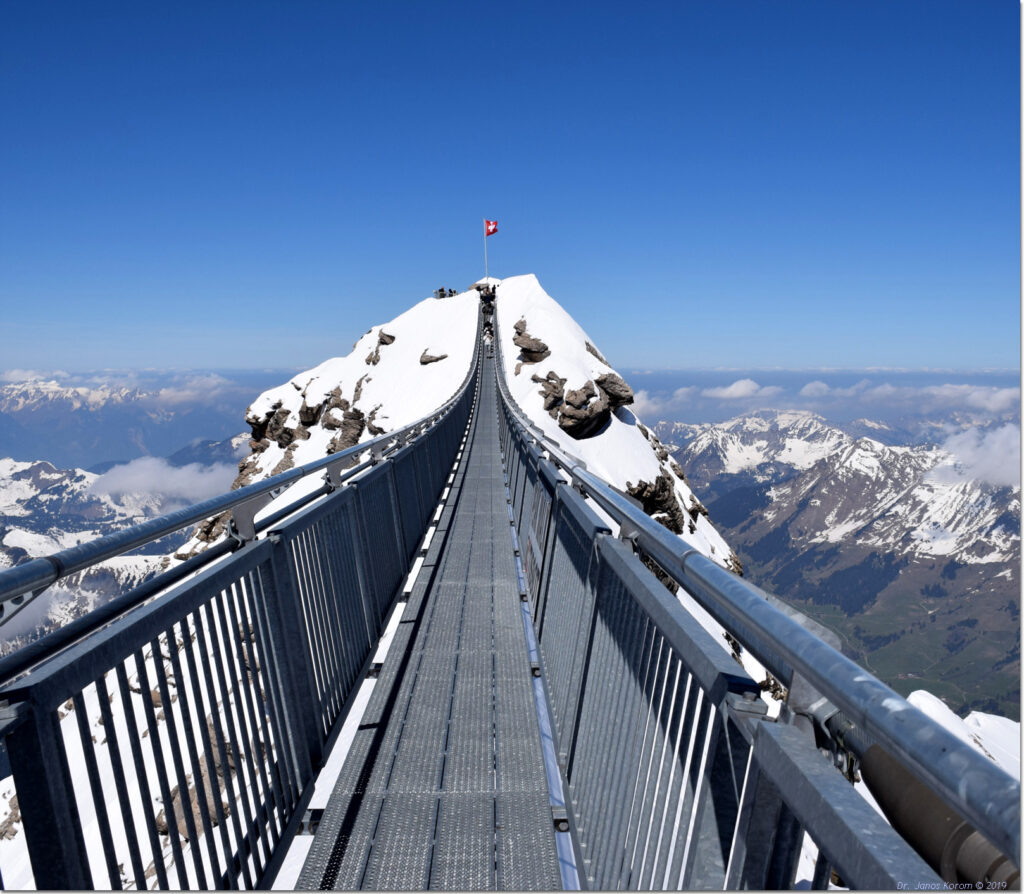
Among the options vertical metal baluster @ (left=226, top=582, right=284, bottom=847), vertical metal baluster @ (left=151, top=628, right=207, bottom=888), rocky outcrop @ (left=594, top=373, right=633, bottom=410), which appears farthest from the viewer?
rocky outcrop @ (left=594, top=373, right=633, bottom=410)

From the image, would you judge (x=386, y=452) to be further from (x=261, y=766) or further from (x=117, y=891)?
(x=117, y=891)

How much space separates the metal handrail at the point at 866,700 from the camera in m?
0.93

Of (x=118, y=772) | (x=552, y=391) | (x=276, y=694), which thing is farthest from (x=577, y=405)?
(x=118, y=772)

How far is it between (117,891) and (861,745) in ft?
6.90

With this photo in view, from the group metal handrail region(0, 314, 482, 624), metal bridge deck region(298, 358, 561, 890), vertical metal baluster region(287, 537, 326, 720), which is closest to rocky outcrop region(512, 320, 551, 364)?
metal bridge deck region(298, 358, 561, 890)

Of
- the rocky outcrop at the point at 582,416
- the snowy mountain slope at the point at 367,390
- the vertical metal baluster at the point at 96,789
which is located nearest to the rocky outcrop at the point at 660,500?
the rocky outcrop at the point at 582,416

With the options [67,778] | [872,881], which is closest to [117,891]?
[67,778]

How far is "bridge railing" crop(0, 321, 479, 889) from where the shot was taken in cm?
186

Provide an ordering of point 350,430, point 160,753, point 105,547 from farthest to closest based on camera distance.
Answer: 1. point 350,430
2. point 160,753
3. point 105,547

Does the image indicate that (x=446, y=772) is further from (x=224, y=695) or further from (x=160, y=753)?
(x=160, y=753)

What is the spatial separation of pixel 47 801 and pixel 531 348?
45.1m

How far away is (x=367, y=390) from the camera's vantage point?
5056 cm

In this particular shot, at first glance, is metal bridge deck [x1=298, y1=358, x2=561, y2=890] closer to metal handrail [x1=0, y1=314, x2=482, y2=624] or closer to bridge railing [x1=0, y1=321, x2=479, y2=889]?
bridge railing [x1=0, y1=321, x2=479, y2=889]

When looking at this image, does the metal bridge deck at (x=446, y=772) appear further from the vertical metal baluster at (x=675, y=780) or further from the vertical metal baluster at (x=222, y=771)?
the vertical metal baluster at (x=675, y=780)
